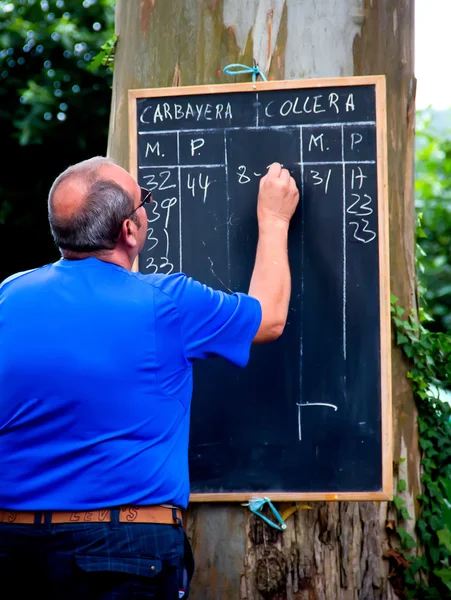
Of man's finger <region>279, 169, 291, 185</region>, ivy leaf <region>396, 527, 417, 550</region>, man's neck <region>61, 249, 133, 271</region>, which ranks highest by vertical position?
man's finger <region>279, 169, 291, 185</region>

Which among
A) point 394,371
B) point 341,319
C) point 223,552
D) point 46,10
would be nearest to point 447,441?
point 394,371

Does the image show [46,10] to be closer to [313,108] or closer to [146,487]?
[313,108]

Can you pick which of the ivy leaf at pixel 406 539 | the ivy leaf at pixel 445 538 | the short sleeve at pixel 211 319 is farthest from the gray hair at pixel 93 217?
the ivy leaf at pixel 445 538

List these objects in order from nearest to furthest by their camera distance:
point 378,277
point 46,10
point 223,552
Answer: point 378,277 < point 223,552 < point 46,10

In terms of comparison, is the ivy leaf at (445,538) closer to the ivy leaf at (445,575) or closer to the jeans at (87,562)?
the ivy leaf at (445,575)

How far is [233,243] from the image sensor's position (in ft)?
10.4

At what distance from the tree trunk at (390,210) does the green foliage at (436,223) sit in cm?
423

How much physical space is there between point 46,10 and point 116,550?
6.45m

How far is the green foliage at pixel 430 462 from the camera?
130 inches

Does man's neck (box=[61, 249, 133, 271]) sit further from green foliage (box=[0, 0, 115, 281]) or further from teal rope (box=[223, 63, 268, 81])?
green foliage (box=[0, 0, 115, 281])

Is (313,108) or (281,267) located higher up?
(313,108)

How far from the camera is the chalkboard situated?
10.0 ft

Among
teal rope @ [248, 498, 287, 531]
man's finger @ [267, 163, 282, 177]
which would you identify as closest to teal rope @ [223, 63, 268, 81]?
man's finger @ [267, 163, 282, 177]

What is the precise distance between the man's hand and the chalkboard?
63 millimetres
